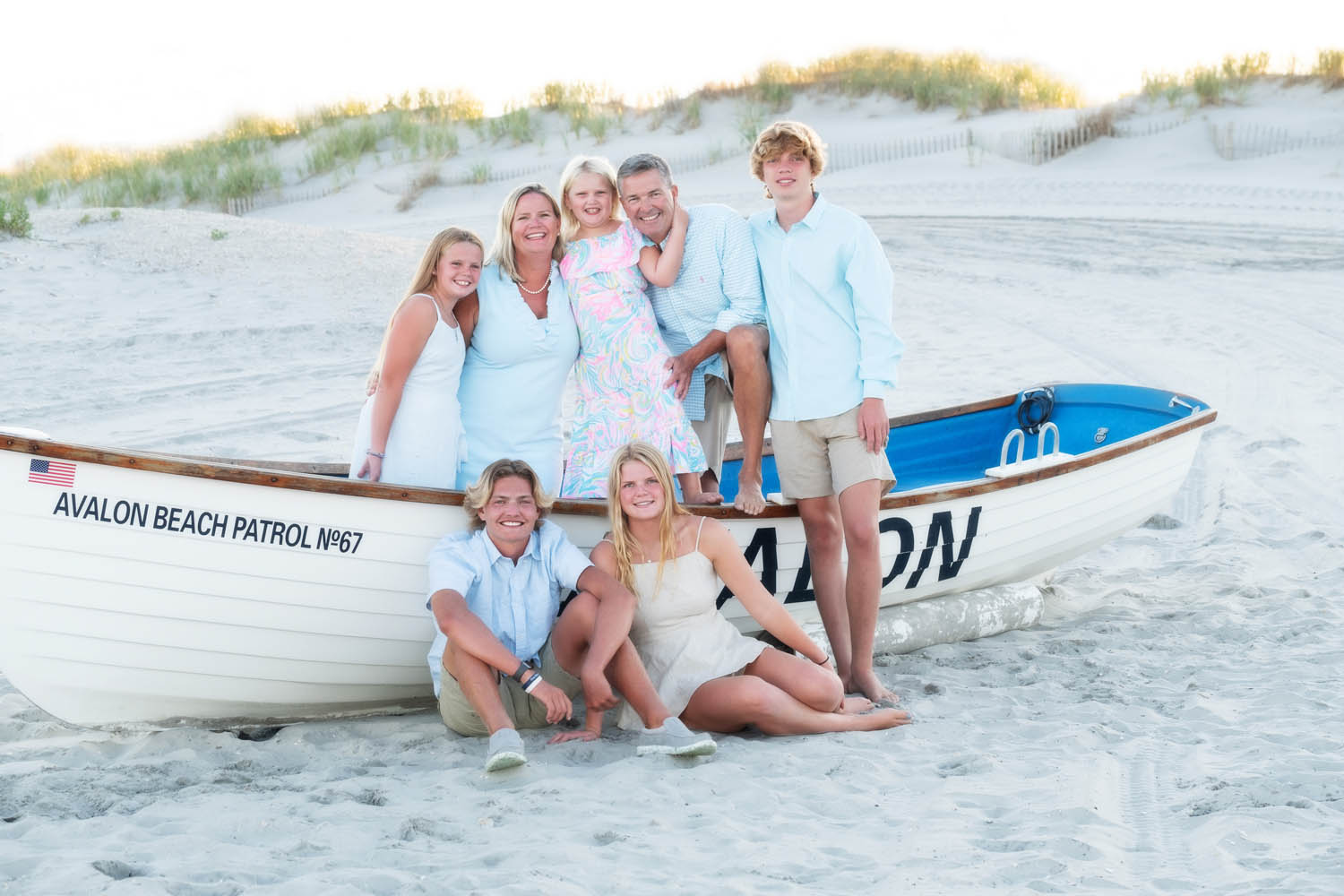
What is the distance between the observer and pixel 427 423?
400 centimetres

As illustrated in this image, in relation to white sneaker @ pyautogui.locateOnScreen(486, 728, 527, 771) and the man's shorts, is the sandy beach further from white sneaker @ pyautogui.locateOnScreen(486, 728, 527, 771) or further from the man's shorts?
the man's shorts

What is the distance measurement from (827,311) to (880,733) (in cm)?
135

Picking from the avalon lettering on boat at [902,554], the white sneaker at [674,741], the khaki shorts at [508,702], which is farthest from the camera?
the avalon lettering on boat at [902,554]

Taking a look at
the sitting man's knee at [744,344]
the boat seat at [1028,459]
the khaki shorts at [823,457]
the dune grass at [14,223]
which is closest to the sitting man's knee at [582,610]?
the khaki shorts at [823,457]

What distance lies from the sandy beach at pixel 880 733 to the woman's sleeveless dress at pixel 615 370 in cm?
92

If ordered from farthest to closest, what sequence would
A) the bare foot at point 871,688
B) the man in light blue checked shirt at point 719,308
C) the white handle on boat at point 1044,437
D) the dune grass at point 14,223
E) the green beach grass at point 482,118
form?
1. the green beach grass at point 482,118
2. the dune grass at point 14,223
3. the white handle on boat at point 1044,437
4. the bare foot at point 871,688
5. the man in light blue checked shirt at point 719,308

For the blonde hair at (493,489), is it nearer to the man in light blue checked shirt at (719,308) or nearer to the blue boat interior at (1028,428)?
the man in light blue checked shirt at (719,308)

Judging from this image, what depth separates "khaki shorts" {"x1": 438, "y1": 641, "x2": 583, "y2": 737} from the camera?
12.7ft

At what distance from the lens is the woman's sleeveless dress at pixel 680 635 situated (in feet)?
12.8

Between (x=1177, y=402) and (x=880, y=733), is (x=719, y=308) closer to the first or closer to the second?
(x=880, y=733)

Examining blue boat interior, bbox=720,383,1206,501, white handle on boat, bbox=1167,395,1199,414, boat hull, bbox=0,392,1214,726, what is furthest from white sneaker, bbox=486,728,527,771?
white handle on boat, bbox=1167,395,1199,414

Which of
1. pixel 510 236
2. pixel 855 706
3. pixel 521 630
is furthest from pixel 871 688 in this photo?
pixel 510 236

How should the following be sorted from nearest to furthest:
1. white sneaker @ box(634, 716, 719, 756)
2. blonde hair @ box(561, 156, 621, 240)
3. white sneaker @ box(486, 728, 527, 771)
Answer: white sneaker @ box(486, 728, 527, 771)
white sneaker @ box(634, 716, 719, 756)
blonde hair @ box(561, 156, 621, 240)

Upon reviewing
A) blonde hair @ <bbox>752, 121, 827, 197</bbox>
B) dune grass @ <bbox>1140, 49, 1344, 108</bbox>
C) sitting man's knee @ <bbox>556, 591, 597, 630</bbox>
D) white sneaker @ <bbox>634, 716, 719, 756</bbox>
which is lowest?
white sneaker @ <bbox>634, 716, 719, 756</bbox>
